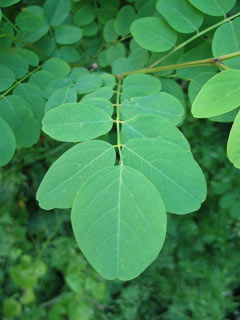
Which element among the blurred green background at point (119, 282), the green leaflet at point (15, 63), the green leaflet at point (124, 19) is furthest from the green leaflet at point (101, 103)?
the blurred green background at point (119, 282)

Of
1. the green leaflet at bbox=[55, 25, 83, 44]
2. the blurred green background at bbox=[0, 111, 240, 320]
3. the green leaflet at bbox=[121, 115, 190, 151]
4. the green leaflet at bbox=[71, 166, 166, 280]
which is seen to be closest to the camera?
the green leaflet at bbox=[71, 166, 166, 280]

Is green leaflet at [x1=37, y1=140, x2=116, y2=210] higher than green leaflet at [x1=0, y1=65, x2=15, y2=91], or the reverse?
green leaflet at [x1=0, y1=65, x2=15, y2=91]

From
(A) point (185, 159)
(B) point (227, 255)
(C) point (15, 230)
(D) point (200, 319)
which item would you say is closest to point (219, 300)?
(D) point (200, 319)

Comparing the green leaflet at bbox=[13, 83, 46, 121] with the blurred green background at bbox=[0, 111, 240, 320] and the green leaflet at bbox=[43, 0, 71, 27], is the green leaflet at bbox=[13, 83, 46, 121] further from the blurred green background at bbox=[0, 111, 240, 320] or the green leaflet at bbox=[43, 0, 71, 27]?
the blurred green background at bbox=[0, 111, 240, 320]

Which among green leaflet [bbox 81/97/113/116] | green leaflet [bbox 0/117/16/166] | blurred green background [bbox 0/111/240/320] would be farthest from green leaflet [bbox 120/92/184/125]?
blurred green background [bbox 0/111/240/320]

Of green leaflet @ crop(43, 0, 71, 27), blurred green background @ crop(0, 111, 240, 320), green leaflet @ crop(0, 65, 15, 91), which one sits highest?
green leaflet @ crop(43, 0, 71, 27)

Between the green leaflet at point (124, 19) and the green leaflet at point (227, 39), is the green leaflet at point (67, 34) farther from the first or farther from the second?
the green leaflet at point (227, 39)

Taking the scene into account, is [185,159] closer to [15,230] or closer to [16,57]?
[16,57]
